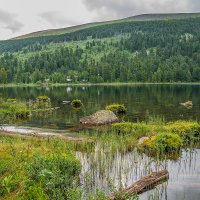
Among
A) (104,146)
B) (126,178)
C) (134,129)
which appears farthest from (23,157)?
(134,129)

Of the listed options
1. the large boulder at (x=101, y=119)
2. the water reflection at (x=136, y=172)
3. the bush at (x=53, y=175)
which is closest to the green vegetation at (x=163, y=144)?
the water reflection at (x=136, y=172)

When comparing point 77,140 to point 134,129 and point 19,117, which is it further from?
point 19,117

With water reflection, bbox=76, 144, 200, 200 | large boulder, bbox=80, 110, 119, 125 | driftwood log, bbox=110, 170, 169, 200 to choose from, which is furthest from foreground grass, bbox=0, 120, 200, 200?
large boulder, bbox=80, 110, 119, 125

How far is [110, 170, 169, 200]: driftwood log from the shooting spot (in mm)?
20772

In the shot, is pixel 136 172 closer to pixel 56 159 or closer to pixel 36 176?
pixel 56 159

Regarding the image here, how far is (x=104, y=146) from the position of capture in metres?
31.7

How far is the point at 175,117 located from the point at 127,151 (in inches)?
1006

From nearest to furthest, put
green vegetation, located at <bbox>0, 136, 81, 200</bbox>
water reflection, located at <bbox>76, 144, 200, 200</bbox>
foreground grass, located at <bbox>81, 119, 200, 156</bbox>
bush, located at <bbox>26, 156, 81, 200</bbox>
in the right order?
green vegetation, located at <bbox>0, 136, 81, 200</bbox> < bush, located at <bbox>26, 156, 81, 200</bbox> < water reflection, located at <bbox>76, 144, 200, 200</bbox> < foreground grass, located at <bbox>81, 119, 200, 156</bbox>

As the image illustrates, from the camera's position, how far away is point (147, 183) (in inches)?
869

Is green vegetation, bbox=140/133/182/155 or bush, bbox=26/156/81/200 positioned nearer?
bush, bbox=26/156/81/200

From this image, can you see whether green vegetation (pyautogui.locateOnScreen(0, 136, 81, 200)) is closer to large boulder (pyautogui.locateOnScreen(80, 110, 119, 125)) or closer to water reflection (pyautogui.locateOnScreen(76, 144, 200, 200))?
water reflection (pyautogui.locateOnScreen(76, 144, 200, 200))

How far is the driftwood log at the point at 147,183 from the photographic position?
20772 millimetres

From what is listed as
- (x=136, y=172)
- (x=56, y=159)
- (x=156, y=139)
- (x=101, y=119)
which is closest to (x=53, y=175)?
(x=56, y=159)

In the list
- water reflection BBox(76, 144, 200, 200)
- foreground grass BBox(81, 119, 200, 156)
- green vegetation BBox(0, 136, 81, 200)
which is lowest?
water reflection BBox(76, 144, 200, 200)
